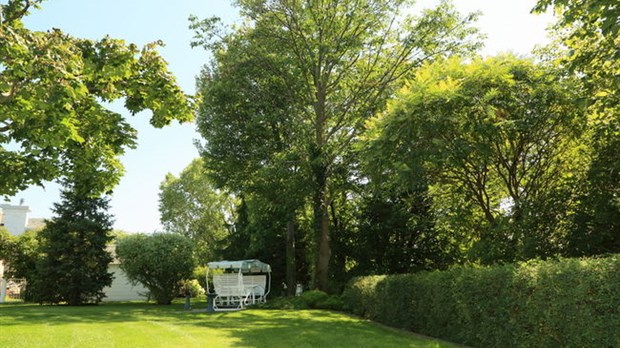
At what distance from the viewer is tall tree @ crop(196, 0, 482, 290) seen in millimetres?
21328

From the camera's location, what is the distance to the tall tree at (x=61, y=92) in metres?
5.91

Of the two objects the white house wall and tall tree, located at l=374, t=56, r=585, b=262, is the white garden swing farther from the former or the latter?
the white house wall

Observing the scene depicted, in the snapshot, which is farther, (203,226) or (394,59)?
(203,226)

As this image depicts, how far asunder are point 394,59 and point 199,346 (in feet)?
56.8

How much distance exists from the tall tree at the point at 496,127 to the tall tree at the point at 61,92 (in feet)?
18.3

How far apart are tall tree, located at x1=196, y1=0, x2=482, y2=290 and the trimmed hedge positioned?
9.27 metres

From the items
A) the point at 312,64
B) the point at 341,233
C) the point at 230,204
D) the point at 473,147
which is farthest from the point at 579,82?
the point at 230,204

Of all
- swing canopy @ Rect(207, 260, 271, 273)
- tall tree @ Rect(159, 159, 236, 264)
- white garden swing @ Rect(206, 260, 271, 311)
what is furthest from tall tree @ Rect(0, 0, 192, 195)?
tall tree @ Rect(159, 159, 236, 264)

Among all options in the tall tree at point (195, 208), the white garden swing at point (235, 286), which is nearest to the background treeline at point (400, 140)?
the white garden swing at point (235, 286)

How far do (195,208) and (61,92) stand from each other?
40447 mm

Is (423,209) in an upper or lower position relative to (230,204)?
lower

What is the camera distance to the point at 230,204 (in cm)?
4453

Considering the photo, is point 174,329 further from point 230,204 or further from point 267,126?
point 230,204

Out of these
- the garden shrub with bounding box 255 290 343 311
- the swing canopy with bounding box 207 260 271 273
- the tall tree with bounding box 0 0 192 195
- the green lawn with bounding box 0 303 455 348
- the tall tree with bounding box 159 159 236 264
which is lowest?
the green lawn with bounding box 0 303 455 348
